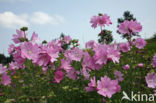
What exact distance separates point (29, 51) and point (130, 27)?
1.67 meters

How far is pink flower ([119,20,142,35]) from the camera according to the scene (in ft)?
10.4

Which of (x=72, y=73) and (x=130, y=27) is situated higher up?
(x=130, y=27)

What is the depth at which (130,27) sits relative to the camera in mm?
3197

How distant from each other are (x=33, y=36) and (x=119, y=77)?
1.68m

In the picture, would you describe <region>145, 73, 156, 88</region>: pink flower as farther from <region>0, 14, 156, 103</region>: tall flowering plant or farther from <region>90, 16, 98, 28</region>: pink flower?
<region>90, 16, 98, 28</region>: pink flower

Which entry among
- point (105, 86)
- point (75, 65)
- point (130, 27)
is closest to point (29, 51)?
point (75, 65)

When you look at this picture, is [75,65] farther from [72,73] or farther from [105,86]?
[105,86]

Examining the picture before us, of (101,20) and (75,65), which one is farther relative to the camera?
(101,20)

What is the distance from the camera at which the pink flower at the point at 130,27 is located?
3.16 m

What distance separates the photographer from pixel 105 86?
2439mm

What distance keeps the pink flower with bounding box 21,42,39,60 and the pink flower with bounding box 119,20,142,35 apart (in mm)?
1487

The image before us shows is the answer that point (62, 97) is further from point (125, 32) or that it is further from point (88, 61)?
point (125, 32)

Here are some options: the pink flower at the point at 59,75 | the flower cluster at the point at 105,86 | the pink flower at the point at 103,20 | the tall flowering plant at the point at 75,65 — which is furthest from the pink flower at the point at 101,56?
the pink flower at the point at 103,20

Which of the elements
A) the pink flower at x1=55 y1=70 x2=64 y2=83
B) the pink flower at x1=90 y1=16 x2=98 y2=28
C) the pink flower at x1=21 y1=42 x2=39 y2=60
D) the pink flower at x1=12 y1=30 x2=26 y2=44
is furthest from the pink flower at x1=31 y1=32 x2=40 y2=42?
the pink flower at x1=90 y1=16 x2=98 y2=28
